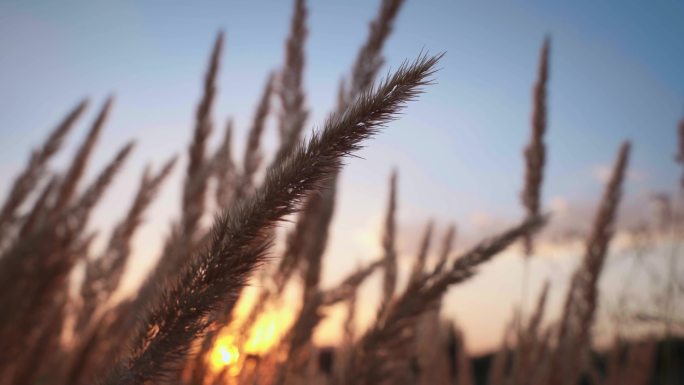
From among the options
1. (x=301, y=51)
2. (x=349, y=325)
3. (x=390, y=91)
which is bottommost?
(x=349, y=325)

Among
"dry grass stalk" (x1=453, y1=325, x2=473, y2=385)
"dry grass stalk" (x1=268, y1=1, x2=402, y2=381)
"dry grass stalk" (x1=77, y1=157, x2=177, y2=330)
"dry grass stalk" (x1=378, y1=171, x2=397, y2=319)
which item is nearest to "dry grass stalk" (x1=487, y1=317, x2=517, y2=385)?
"dry grass stalk" (x1=453, y1=325, x2=473, y2=385)

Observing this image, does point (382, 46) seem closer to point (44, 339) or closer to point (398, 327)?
point (398, 327)

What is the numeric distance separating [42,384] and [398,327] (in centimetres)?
229

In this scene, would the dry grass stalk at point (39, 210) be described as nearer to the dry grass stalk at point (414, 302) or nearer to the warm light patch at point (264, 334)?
the warm light patch at point (264, 334)

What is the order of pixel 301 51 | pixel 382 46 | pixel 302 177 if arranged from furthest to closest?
pixel 301 51 → pixel 382 46 → pixel 302 177

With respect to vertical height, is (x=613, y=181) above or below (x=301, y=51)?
below

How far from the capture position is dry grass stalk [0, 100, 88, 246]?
2258 mm

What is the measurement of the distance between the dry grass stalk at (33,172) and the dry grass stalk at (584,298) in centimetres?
257

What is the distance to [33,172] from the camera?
2.54 m

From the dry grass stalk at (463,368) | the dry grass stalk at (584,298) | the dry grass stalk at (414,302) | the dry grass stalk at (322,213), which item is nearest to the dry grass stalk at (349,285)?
the dry grass stalk at (322,213)

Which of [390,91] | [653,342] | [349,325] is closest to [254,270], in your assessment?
[390,91]

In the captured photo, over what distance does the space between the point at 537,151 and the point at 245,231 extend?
7.83 feet

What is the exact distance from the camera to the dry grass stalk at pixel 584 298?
214 cm

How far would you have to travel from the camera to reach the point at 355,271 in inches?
90.2
